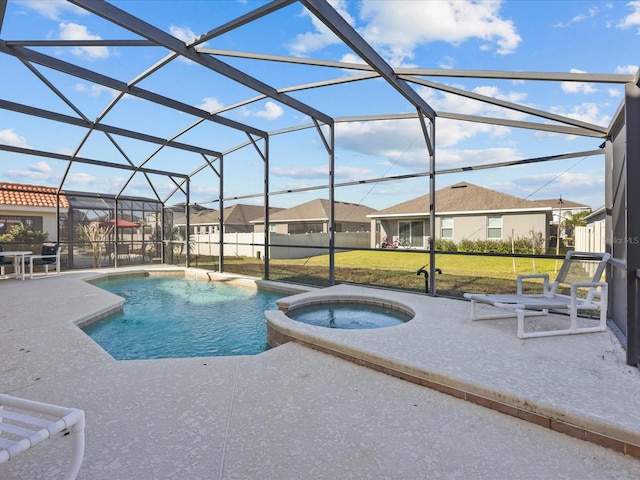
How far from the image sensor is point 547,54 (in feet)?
19.7

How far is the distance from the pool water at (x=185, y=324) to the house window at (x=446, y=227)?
11174 millimetres

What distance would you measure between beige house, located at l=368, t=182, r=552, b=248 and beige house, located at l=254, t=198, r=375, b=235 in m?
4.82

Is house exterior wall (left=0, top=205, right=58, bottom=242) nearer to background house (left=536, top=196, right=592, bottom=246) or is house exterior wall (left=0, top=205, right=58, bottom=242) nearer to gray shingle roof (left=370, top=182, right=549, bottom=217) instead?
gray shingle roof (left=370, top=182, right=549, bottom=217)

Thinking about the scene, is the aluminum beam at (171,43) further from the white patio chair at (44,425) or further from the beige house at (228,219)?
the beige house at (228,219)

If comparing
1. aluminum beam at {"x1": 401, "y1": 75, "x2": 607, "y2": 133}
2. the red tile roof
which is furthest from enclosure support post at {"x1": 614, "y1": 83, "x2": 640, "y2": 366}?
the red tile roof

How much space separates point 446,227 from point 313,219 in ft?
30.1

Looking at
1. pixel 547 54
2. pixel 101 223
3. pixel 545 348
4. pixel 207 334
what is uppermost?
pixel 547 54

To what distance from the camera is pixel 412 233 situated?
16.9 m

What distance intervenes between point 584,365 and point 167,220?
14426mm

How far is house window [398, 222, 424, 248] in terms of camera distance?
1667 cm

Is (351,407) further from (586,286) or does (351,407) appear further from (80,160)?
(80,160)

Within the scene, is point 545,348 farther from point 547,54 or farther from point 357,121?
point 547,54

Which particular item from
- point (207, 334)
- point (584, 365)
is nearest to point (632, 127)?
point (584, 365)

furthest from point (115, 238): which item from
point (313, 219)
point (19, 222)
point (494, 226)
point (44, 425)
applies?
point (494, 226)
